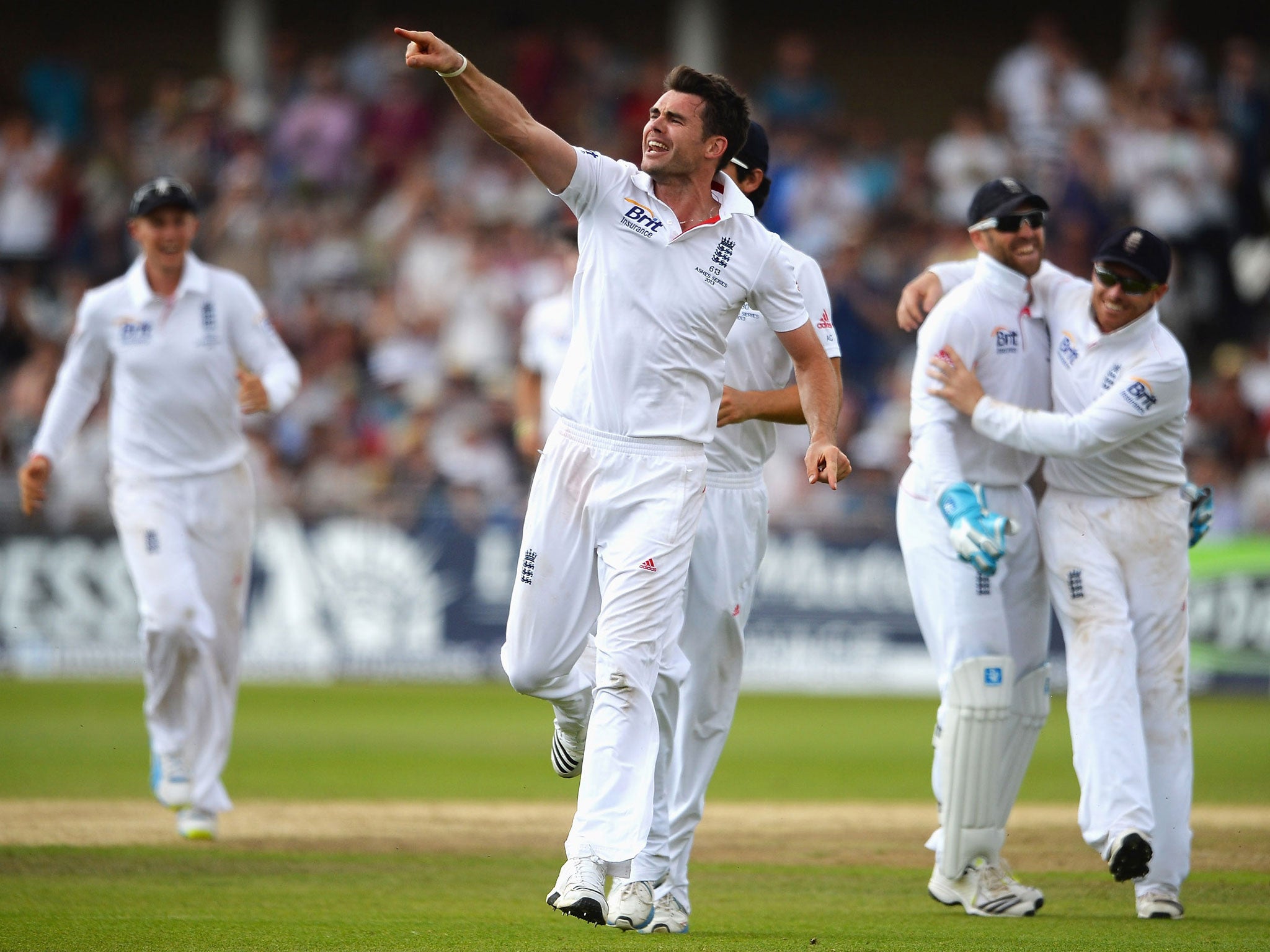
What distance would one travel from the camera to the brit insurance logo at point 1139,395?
6535mm

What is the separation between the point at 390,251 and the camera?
60.6 ft

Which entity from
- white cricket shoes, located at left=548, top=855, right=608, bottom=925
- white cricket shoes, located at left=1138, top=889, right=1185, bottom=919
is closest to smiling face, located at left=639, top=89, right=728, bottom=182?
white cricket shoes, located at left=548, top=855, right=608, bottom=925

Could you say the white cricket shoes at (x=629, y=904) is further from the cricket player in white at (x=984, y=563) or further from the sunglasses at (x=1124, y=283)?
the sunglasses at (x=1124, y=283)

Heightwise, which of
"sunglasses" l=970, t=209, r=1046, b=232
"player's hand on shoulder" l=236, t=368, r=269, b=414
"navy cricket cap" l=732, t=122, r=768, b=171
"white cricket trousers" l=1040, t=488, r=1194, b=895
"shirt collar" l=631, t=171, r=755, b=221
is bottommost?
"white cricket trousers" l=1040, t=488, r=1194, b=895

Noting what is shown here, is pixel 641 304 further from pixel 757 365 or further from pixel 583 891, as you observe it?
pixel 583 891

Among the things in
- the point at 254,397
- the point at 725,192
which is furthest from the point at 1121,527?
the point at 254,397

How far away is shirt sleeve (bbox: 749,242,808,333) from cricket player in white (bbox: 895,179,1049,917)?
1118 millimetres

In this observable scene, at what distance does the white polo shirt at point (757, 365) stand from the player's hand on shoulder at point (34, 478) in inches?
136

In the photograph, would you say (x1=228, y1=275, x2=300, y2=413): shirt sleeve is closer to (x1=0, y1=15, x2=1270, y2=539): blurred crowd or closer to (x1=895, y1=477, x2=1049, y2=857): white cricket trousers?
(x1=895, y1=477, x2=1049, y2=857): white cricket trousers

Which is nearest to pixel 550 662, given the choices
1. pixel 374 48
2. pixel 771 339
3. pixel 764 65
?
pixel 771 339

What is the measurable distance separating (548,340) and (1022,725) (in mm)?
3803

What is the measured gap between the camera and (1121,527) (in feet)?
22.0

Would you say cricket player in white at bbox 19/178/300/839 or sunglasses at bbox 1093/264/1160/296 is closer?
sunglasses at bbox 1093/264/1160/296

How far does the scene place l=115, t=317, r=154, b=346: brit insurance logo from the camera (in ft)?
27.3
